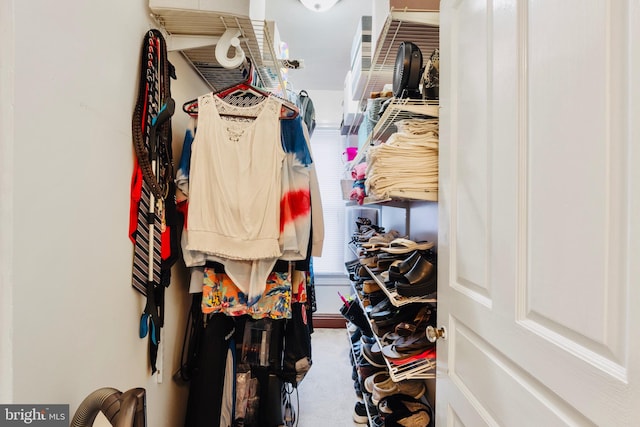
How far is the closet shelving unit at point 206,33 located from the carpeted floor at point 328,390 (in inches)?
83.2

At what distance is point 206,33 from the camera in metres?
1.28

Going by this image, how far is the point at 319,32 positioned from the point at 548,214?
2441 millimetres

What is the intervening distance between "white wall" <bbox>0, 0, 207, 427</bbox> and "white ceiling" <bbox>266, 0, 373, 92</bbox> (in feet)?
4.51

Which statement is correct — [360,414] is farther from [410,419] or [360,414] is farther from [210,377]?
[210,377]

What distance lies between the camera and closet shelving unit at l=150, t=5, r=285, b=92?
1.15 metres

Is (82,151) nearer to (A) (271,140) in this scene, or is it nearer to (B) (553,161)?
(A) (271,140)

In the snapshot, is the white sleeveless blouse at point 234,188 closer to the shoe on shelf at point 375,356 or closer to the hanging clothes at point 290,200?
the hanging clothes at point 290,200

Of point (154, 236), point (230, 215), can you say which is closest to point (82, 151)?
point (154, 236)

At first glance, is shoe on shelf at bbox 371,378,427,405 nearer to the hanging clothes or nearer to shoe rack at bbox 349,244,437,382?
shoe rack at bbox 349,244,437,382

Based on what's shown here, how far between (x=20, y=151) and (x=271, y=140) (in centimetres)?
80

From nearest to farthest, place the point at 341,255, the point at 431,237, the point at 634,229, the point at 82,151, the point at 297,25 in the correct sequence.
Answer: the point at 634,229 → the point at 82,151 → the point at 431,237 → the point at 297,25 → the point at 341,255

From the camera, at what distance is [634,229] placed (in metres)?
0.37

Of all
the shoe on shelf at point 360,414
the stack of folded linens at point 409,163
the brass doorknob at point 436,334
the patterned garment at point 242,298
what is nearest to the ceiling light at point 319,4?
the stack of folded linens at point 409,163

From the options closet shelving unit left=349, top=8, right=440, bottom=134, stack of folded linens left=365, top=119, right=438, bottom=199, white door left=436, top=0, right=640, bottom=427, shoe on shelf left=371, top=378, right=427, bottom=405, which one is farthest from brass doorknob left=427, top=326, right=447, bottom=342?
closet shelving unit left=349, top=8, right=440, bottom=134
